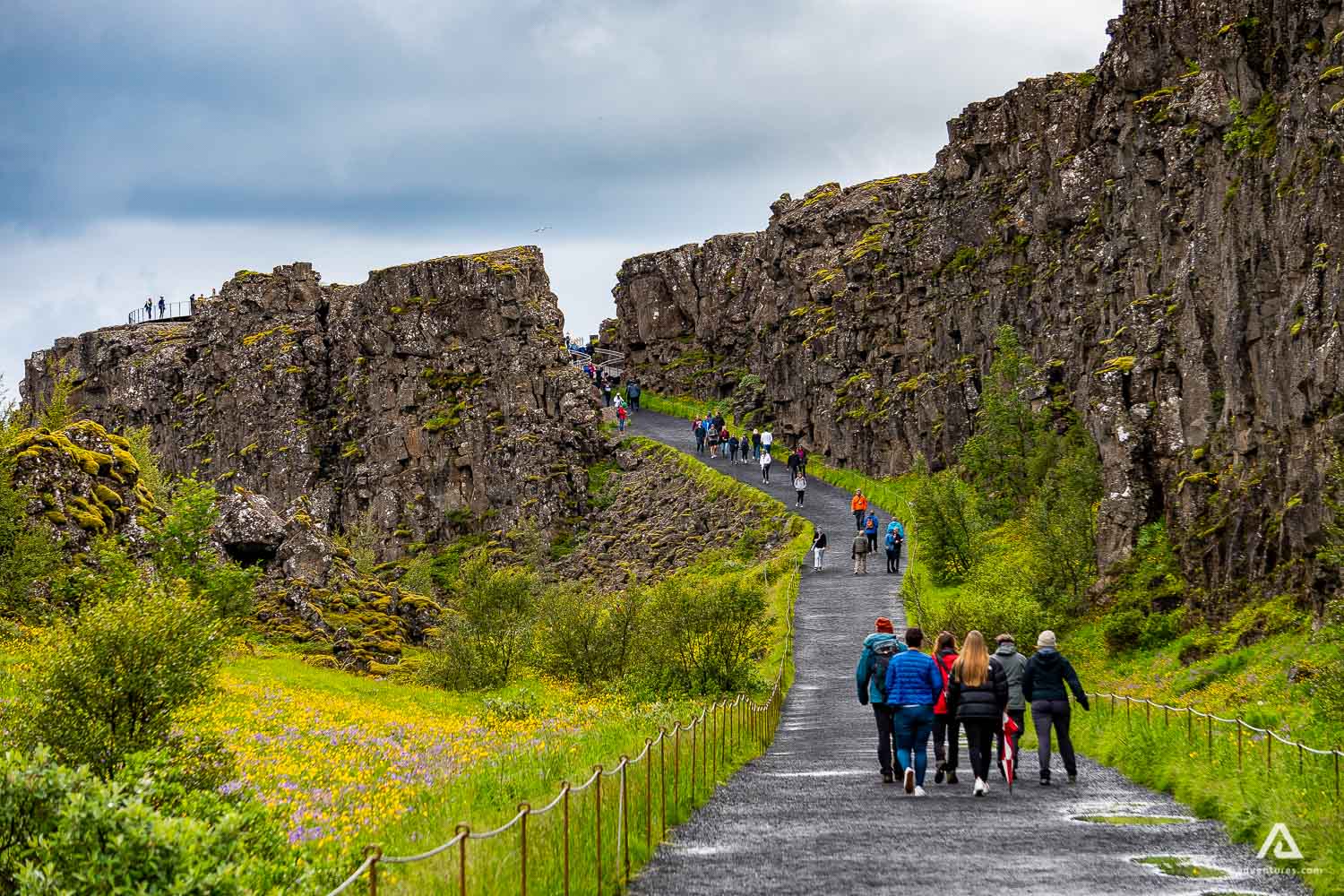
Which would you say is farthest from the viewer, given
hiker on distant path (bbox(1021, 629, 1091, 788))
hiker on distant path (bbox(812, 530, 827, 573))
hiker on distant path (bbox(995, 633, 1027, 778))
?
hiker on distant path (bbox(812, 530, 827, 573))

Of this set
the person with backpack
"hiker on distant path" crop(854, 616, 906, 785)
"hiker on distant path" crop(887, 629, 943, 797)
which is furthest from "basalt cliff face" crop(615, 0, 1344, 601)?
"hiker on distant path" crop(887, 629, 943, 797)

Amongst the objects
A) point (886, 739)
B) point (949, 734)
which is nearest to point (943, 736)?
point (949, 734)

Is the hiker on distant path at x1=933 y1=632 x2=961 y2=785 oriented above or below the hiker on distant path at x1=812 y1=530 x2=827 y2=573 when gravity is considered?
below

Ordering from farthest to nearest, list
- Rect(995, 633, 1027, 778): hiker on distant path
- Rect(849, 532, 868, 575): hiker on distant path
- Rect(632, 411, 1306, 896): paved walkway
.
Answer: Rect(849, 532, 868, 575): hiker on distant path < Rect(995, 633, 1027, 778): hiker on distant path < Rect(632, 411, 1306, 896): paved walkway

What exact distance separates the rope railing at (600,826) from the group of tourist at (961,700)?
2.70m

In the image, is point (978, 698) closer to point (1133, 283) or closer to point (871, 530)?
point (1133, 283)

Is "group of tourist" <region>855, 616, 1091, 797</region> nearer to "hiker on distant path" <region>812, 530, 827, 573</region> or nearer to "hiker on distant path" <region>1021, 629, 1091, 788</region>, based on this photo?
"hiker on distant path" <region>1021, 629, 1091, 788</region>

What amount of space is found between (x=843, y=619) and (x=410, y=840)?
35421 millimetres

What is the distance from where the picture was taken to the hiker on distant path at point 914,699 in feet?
56.9

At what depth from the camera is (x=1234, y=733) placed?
19.5 metres

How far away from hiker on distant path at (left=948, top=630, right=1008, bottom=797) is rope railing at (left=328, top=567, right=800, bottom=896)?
370 centimetres

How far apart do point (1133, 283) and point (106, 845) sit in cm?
4966

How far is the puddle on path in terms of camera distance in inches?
469

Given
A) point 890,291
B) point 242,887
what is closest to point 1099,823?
point 242,887
